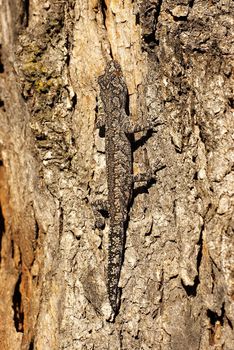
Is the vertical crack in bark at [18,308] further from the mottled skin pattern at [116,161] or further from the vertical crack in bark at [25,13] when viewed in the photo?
the vertical crack in bark at [25,13]

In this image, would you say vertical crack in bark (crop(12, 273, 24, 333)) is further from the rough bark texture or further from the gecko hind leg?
the gecko hind leg

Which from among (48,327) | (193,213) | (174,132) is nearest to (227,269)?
(193,213)

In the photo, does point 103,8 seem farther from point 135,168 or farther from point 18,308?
point 18,308

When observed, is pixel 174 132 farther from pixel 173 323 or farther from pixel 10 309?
pixel 10 309

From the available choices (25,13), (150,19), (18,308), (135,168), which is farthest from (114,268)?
(25,13)

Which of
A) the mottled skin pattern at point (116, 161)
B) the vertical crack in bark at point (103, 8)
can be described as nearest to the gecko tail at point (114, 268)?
the mottled skin pattern at point (116, 161)

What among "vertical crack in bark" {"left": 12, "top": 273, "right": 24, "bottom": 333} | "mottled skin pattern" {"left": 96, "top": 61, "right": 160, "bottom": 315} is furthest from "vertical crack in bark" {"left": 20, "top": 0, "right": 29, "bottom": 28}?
"vertical crack in bark" {"left": 12, "top": 273, "right": 24, "bottom": 333}
